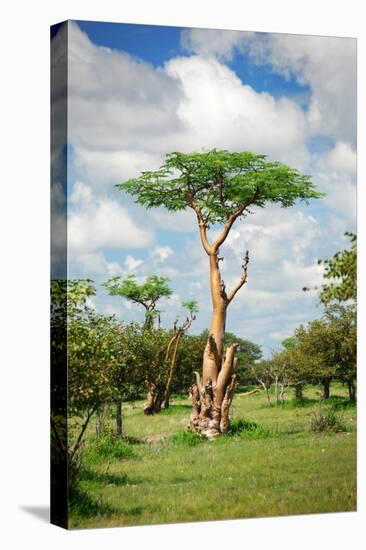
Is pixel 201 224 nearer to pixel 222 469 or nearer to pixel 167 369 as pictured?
pixel 167 369

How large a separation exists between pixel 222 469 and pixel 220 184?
10.5 ft

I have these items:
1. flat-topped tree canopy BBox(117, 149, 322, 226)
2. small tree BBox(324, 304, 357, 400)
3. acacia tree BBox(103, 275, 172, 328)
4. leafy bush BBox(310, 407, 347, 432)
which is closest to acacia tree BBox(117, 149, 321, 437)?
flat-topped tree canopy BBox(117, 149, 322, 226)

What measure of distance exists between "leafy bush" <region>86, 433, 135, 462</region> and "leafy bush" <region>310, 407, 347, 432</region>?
2.37 metres

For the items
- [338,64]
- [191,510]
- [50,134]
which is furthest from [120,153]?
[191,510]

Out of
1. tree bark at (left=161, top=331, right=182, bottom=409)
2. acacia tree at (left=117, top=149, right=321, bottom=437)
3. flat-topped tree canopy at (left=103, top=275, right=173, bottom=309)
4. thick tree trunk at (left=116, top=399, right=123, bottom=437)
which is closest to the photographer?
flat-topped tree canopy at (left=103, top=275, right=173, bottom=309)

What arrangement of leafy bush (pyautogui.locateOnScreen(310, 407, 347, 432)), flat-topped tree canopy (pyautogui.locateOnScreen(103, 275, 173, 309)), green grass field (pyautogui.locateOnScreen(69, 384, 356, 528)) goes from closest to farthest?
green grass field (pyautogui.locateOnScreen(69, 384, 356, 528)) < flat-topped tree canopy (pyautogui.locateOnScreen(103, 275, 173, 309)) < leafy bush (pyautogui.locateOnScreen(310, 407, 347, 432))

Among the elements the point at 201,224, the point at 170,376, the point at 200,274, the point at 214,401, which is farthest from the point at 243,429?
the point at 201,224

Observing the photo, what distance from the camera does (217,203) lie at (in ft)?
46.3

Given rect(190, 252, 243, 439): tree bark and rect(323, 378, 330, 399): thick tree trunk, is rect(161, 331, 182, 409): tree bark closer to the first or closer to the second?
rect(190, 252, 243, 439): tree bark

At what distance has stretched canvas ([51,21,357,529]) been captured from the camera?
13.0 metres

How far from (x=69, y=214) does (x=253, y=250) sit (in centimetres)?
238

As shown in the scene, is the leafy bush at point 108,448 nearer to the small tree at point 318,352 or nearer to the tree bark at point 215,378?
the tree bark at point 215,378

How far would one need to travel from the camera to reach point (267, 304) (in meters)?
14.2

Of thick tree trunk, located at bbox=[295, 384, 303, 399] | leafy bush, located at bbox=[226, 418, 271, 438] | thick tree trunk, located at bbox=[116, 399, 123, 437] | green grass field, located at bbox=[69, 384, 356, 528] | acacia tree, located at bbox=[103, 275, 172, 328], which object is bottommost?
green grass field, located at bbox=[69, 384, 356, 528]
